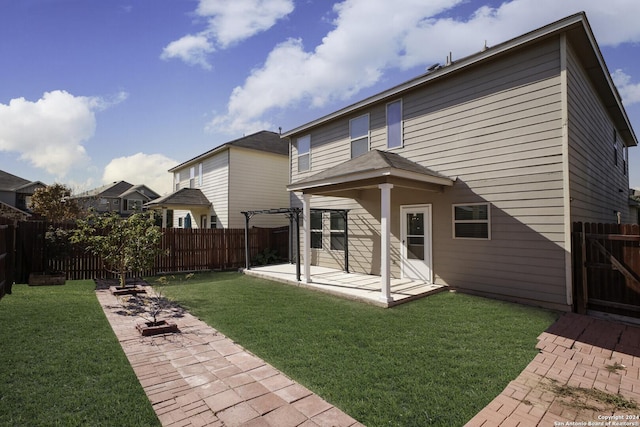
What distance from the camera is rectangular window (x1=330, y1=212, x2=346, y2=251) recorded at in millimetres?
10828

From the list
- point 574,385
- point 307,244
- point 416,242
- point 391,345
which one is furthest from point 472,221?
point 574,385

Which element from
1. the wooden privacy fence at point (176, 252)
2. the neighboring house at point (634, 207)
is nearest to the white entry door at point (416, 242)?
the wooden privacy fence at point (176, 252)

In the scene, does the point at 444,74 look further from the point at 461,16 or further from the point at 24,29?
the point at 24,29

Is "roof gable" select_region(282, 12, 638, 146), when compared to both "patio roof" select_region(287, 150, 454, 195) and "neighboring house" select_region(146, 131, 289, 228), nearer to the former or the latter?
"patio roof" select_region(287, 150, 454, 195)

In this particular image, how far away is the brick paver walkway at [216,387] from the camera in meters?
2.72

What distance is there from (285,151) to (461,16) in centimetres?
1104

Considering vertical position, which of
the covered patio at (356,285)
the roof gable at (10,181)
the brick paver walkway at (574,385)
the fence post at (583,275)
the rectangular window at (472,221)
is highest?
the roof gable at (10,181)

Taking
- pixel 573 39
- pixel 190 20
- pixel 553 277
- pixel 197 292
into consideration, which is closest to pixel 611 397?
pixel 553 277

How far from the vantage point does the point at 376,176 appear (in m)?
6.83

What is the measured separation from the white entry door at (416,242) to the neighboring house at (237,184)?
8.91m

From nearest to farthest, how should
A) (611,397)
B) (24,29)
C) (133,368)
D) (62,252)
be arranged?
(611,397) → (133,368) → (24,29) → (62,252)

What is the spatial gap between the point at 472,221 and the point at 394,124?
12.0ft

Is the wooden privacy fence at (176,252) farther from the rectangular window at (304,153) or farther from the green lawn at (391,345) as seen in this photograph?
the green lawn at (391,345)

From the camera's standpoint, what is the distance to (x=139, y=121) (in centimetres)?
1143
